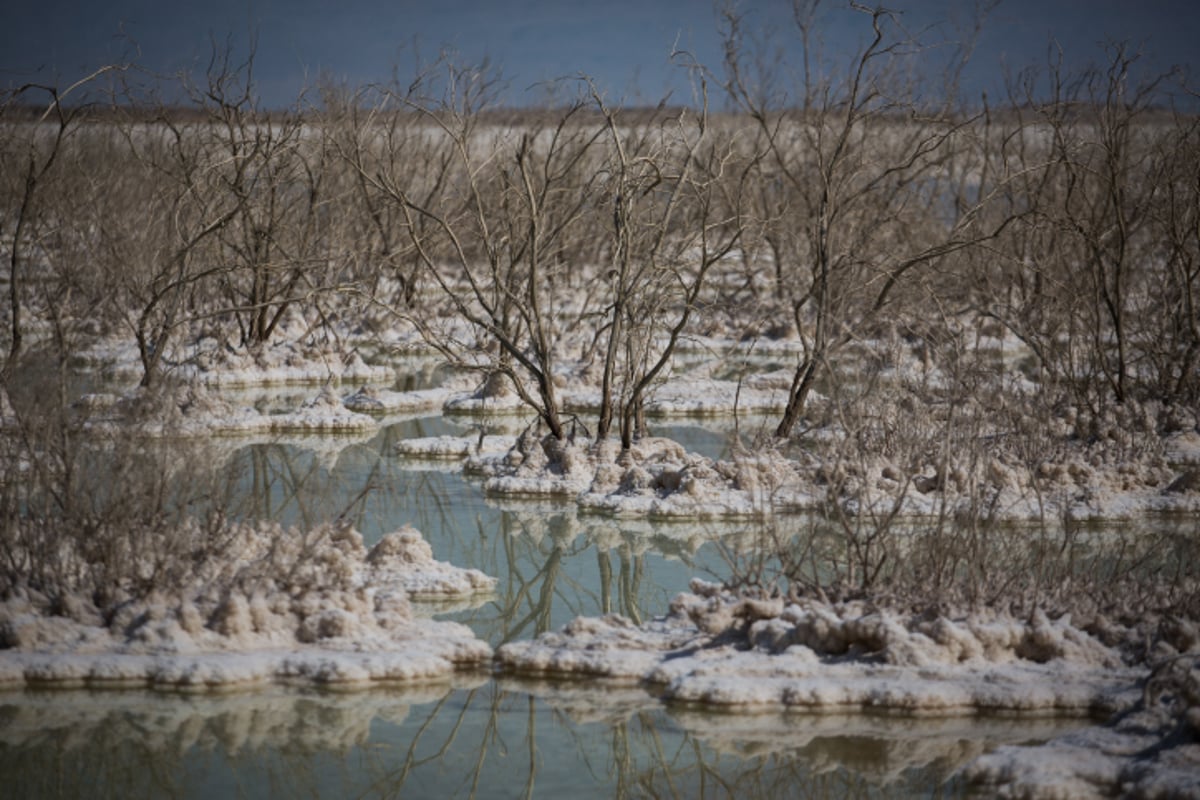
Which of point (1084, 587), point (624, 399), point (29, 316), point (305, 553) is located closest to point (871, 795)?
point (1084, 587)

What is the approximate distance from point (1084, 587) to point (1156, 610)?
419 mm

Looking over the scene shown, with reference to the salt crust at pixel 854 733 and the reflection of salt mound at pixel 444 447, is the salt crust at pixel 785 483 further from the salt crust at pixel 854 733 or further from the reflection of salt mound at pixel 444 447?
the salt crust at pixel 854 733

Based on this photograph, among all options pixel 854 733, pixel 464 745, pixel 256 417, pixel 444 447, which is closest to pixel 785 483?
pixel 444 447

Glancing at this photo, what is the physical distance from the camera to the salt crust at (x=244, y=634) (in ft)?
24.2

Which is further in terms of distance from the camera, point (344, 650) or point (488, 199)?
point (488, 199)

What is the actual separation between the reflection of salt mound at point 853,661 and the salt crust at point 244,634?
654mm

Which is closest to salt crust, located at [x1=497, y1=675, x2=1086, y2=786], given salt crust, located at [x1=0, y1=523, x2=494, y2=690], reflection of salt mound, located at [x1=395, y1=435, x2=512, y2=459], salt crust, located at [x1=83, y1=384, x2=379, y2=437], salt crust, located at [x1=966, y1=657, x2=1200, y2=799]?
salt crust, located at [x1=966, y1=657, x2=1200, y2=799]

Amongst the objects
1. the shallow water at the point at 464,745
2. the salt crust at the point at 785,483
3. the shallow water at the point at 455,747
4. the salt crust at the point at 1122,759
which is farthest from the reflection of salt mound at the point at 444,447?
the salt crust at the point at 1122,759

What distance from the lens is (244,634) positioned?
25.1 ft

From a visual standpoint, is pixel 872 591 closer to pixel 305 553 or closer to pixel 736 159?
pixel 305 553

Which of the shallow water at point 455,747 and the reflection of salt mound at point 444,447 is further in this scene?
the reflection of salt mound at point 444,447

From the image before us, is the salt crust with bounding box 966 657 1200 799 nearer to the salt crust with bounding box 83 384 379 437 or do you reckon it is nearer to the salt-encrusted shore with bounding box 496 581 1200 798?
the salt-encrusted shore with bounding box 496 581 1200 798

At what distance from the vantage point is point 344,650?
7.69 m

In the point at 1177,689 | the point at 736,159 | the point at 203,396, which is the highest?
the point at 736,159
